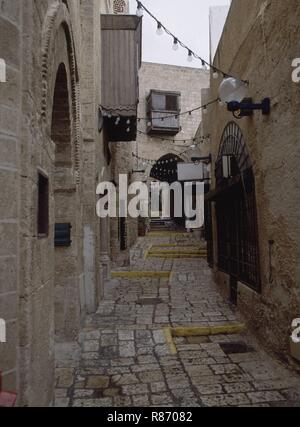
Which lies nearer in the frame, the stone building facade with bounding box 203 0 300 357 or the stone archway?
the stone building facade with bounding box 203 0 300 357

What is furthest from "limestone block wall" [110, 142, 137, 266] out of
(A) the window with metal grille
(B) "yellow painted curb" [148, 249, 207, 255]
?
(B) "yellow painted curb" [148, 249, 207, 255]

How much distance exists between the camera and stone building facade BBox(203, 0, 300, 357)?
3.94 metres

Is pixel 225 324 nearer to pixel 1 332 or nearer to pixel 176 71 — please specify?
pixel 1 332

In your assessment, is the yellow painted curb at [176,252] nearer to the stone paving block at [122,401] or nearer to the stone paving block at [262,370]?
the stone paving block at [262,370]

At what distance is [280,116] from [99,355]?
390cm

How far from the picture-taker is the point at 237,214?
6.46 meters

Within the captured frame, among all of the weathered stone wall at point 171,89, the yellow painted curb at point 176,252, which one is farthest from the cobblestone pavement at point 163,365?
the weathered stone wall at point 171,89

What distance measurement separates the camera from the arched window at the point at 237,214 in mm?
5395

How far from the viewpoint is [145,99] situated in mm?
20266

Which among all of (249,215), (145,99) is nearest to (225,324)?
(249,215)

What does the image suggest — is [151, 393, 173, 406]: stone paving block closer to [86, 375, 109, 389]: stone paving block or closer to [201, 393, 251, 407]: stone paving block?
[201, 393, 251, 407]: stone paving block

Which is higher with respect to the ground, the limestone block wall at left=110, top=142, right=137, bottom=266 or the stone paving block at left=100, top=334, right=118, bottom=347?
the limestone block wall at left=110, top=142, right=137, bottom=266

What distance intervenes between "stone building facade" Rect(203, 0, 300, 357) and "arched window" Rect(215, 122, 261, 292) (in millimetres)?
19

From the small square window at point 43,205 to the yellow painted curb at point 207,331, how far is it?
10.8 ft
